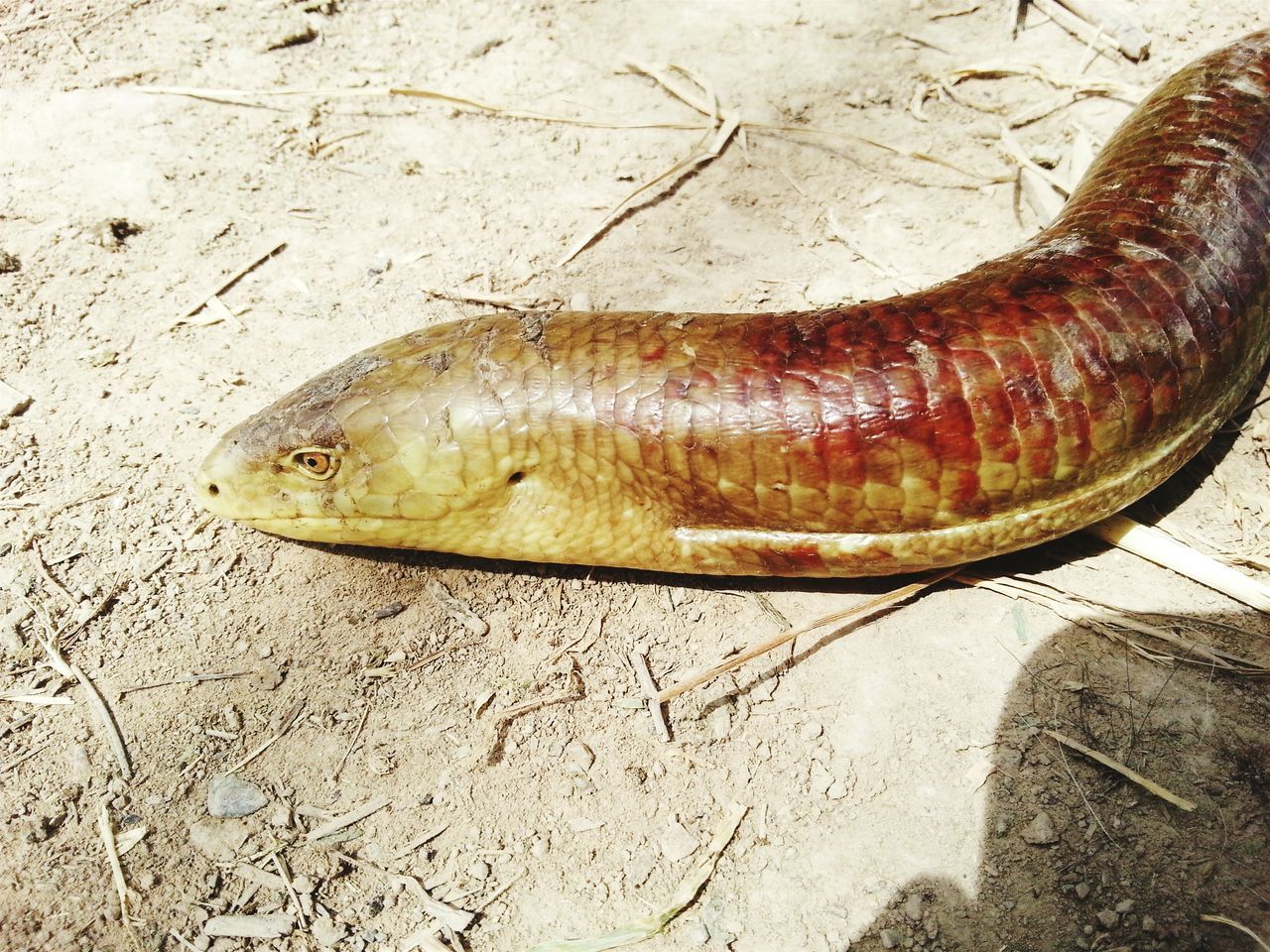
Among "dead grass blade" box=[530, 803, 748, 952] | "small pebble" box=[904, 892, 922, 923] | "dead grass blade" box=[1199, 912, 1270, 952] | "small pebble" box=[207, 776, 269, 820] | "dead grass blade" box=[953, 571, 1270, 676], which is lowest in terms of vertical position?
Answer: "dead grass blade" box=[530, 803, 748, 952]

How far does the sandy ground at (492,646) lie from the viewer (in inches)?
99.3

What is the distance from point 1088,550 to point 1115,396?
0.70 m

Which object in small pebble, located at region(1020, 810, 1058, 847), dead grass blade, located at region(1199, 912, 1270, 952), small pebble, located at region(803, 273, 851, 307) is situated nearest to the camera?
dead grass blade, located at region(1199, 912, 1270, 952)

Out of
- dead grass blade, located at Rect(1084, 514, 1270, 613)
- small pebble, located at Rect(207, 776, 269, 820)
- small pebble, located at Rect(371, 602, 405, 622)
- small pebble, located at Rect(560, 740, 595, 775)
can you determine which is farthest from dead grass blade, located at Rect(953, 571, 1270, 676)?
small pebble, located at Rect(207, 776, 269, 820)

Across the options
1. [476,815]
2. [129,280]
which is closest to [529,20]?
[129,280]

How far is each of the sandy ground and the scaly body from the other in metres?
0.29

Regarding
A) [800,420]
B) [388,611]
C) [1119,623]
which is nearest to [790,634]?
[800,420]

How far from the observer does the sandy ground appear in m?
2.52

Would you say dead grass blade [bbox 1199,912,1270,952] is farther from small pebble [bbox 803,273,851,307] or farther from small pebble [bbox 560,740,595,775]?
small pebble [bbox 803,273,851,307]

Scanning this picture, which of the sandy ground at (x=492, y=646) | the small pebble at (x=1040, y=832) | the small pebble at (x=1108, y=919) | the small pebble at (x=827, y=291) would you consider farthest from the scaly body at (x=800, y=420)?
the small pebble at (x=1108, y=919)

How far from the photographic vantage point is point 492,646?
10.1ft

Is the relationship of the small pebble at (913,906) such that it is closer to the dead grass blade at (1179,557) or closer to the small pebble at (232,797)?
the dead grass blade at (1179,557)

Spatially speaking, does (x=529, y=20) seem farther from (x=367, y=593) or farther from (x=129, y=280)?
(x=367, y=593)

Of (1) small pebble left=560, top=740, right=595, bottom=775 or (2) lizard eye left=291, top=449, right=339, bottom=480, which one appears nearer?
(1) small pebble left=560, top=740, right=595, bottom=775
